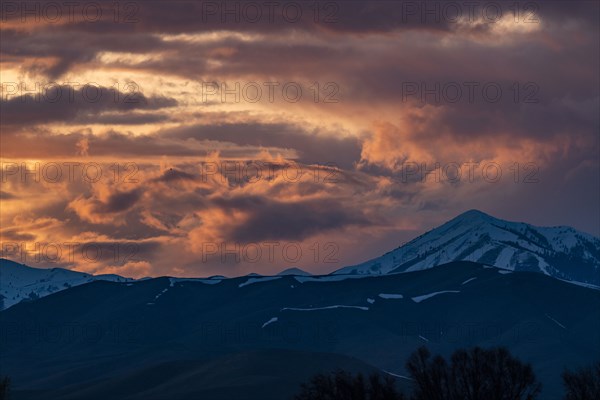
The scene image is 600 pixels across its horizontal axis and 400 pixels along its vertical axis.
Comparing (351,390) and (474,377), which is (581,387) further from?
(351,390)

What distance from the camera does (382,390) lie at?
146 m

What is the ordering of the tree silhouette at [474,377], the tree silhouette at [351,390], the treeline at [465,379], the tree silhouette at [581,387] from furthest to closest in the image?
the tree silhouette at [581,387]
the tree silhouette at [474,377]
the treeline at [465,379]
the tree silhouette at [351,390]

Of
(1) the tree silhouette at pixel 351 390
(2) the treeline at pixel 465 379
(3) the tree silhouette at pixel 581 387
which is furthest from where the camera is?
(3) the tree silhouette at pixel 581 387

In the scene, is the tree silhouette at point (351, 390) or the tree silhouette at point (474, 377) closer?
the tree silhouette at point (351, 390)

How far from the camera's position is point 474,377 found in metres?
158

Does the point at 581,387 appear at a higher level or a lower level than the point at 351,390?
lower

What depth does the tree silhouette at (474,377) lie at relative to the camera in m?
155

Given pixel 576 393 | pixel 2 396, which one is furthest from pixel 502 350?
pixel 2 396

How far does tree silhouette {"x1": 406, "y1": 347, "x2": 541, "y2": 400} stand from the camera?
155 meters

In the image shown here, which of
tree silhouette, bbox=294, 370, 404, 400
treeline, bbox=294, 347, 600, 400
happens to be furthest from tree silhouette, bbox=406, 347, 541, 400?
tree silhouette, bbox=294, 370, 404, 400

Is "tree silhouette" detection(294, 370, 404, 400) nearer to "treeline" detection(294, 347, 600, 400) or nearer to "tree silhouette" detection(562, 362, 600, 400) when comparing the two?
"treeline" detection(294, 347, 600, 400)

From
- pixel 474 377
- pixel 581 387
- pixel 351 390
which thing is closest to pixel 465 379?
pixel 474 377

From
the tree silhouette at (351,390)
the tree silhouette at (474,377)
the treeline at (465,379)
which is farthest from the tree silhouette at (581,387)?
the tree silhouette at (351,390)

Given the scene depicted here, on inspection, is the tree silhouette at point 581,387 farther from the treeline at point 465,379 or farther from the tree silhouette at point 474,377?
the tree silhouette at point 474,377
